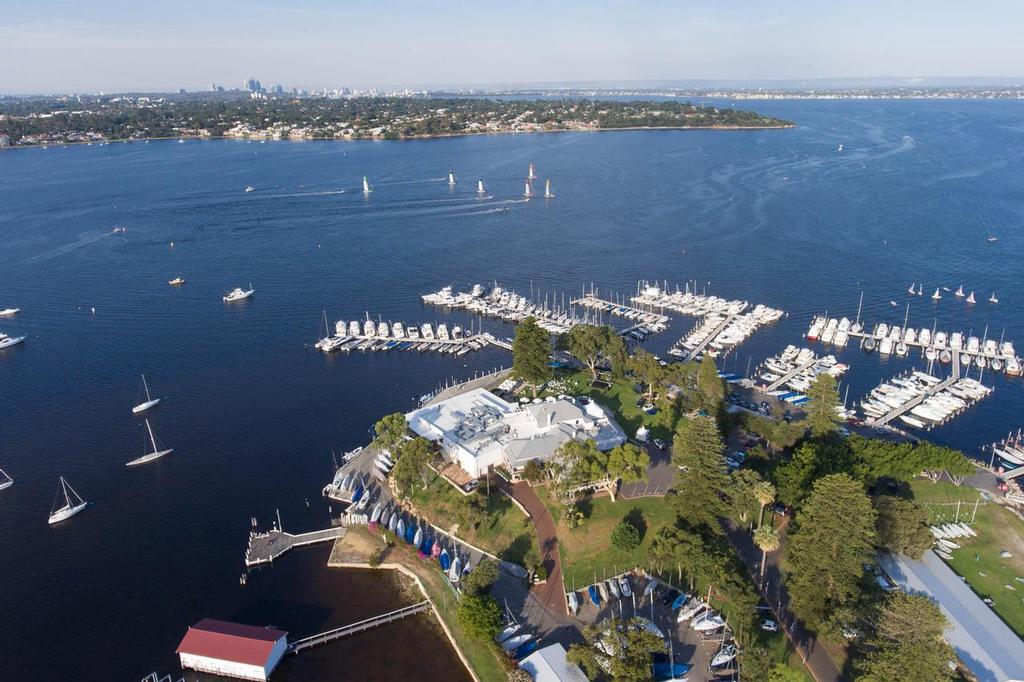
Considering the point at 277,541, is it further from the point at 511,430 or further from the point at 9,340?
the point at 9,340

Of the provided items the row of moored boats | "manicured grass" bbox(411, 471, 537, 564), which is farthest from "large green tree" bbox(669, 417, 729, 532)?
the row of moored boats

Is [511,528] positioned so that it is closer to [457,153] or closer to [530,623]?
[530,623]

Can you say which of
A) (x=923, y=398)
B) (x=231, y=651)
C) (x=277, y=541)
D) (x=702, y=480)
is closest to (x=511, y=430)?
(x=702, y=480)

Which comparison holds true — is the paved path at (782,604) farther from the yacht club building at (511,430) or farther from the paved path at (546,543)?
the yacht club building at (511,430)

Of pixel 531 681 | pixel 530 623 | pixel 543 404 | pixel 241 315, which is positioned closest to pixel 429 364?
pixel 543 404

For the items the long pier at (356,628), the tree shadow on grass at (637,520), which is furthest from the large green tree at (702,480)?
the long pier at (356,628)
